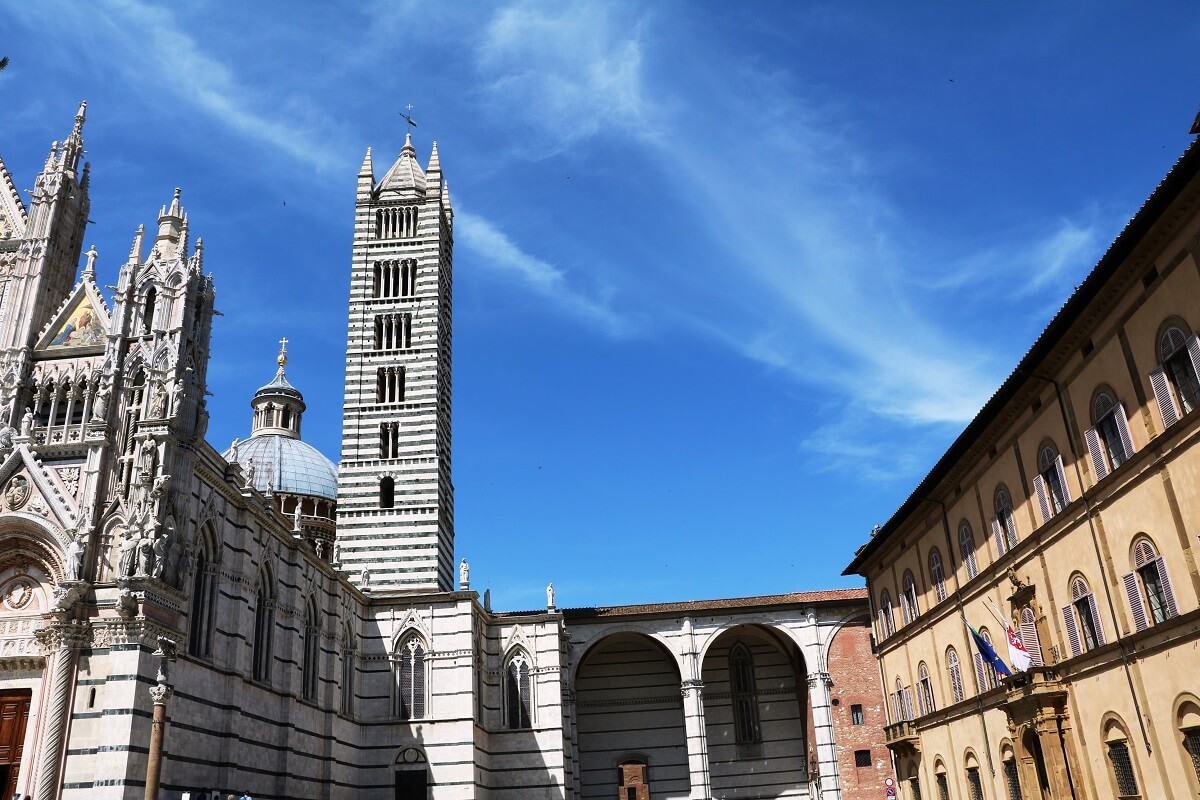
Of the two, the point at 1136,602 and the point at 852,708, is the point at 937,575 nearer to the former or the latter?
the point at 1136,602

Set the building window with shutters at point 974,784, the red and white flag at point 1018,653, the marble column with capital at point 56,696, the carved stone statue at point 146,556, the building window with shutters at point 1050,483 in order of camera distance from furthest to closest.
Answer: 1. the building window with shutters at point 974,784
2. the red and white flag at point 1018,653
3. the building window with shutters at point 1050,483
4. the carved stone statue at point 146,556
5. the marble column with capital at point 56,696

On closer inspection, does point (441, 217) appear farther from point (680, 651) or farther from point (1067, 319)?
point (1067, 319)

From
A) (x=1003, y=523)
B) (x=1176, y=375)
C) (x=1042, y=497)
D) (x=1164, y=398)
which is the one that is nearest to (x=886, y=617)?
(x=1003, y=523)

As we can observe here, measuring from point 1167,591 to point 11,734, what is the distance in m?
24.2

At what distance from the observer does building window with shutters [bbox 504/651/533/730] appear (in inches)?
1587

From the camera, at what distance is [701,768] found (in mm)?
44812

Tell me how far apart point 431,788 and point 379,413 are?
16.9 meters

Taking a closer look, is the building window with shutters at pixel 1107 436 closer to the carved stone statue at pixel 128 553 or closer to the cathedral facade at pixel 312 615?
the cathedral facade at pixel 312 615

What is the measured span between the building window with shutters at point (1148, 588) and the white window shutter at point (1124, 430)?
5.79 feet

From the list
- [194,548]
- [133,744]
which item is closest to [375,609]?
[194,548]

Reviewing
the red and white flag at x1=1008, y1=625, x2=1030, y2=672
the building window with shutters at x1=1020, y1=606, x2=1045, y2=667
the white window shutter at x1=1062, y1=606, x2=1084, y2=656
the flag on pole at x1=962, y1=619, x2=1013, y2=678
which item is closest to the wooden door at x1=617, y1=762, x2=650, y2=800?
the flag on pole at x1=962, y1=619, x2=1013, y2=678

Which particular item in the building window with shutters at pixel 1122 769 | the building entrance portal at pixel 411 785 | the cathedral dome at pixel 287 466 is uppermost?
the cathedral dome at pixel 287 466

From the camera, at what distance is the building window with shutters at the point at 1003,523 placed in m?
26.0

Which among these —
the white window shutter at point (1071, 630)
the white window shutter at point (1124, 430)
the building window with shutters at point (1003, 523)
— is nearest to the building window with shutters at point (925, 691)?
the building window with shutters at point (1003, 523)
